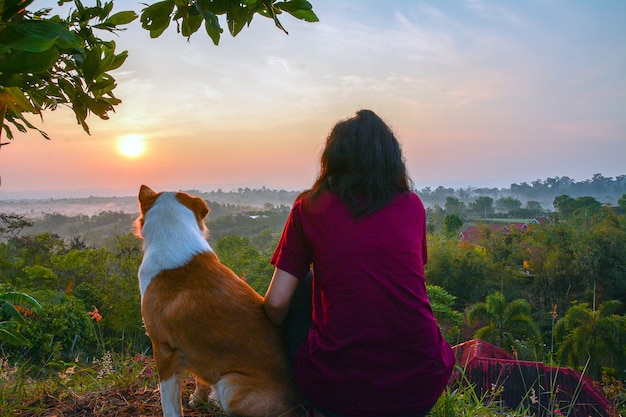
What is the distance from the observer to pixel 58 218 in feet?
227

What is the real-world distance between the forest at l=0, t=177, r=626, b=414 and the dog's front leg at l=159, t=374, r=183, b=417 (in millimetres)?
13719

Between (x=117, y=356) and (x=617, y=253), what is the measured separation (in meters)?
44.9

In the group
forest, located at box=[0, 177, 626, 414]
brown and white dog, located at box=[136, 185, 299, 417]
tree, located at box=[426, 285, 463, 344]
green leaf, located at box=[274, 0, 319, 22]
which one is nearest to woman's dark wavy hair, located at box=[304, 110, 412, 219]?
green leaf, located at box=[274, 0, 319, 22]

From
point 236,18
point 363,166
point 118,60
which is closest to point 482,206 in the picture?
point 363,166

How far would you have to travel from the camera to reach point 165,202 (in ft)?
9.89

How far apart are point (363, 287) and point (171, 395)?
1.23 m

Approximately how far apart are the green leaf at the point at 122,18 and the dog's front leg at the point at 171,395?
181 centimetres

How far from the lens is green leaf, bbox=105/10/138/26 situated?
2283mm

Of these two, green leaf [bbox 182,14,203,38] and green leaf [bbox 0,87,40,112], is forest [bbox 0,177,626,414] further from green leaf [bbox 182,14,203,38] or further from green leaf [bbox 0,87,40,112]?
green leaf [bbox 182,14,203,38]

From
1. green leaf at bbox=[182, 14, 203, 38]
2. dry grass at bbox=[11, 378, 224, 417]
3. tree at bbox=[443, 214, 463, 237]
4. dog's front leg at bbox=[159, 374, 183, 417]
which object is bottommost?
tree at bbox=[443, 214, 463, 237]

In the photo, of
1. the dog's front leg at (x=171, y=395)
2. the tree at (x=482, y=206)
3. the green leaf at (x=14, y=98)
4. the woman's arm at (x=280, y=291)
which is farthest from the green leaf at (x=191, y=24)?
the tree at (x=482, y=206)

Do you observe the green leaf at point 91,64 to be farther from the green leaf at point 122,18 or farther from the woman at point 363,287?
the woman at point 363,287

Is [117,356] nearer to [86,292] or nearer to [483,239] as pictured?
[86,292]

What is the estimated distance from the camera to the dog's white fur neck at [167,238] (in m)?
2.78
